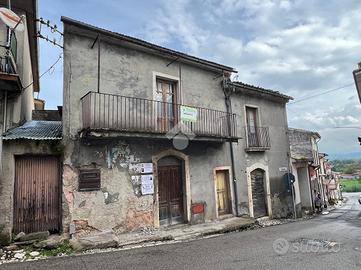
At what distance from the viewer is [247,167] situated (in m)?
12.8

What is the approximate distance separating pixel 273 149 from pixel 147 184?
8084 millimetres

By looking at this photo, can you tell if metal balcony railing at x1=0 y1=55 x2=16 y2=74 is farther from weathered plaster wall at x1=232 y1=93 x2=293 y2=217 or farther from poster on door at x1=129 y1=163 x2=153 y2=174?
weathered plaster wall at x1=232 y1=93 x2=293 y2=217

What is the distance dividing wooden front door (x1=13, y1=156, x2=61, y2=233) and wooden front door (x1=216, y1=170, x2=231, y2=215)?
6488 millimetres

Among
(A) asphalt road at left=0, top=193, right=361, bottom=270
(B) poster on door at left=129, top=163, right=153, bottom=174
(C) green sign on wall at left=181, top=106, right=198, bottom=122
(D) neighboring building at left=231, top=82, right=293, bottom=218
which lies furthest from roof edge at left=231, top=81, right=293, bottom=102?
(A) asphalt road at left=0, top=193, right=361, bottom=270

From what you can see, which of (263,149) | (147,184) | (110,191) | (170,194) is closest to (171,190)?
(170,194)

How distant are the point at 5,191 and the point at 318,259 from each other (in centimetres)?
789

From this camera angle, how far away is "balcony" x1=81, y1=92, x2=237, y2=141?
A: 839cm

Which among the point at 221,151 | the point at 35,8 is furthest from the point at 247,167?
the point at 35,8

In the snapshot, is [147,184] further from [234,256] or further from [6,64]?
[6,64]

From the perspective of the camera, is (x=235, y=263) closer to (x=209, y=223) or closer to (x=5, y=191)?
(x=209, y=223)

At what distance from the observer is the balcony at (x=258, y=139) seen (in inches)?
523

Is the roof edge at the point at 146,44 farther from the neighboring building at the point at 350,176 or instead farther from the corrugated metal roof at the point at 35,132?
the neighboring building at the point at 350,176

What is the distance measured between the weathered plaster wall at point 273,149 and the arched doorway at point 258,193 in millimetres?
565

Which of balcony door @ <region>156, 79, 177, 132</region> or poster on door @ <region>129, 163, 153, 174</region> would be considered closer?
poster on door @ <region>129, 163, 153, 174</region>
